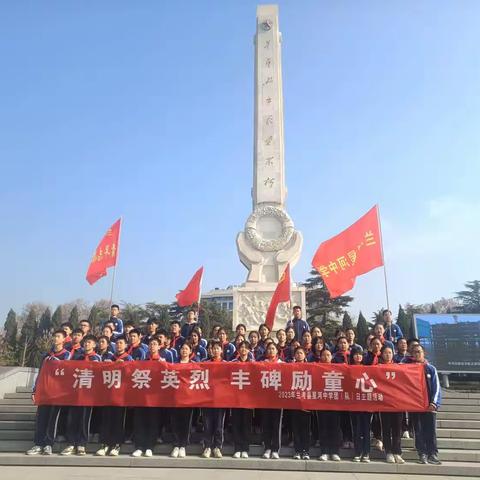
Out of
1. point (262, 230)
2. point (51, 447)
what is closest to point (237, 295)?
point (262, 230)

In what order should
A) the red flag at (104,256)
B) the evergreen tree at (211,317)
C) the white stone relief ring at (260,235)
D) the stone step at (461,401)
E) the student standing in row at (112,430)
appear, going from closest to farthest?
1. the student standing in row at (112,430)
2. the stone step at (461,401)
3. the red flag at (104,256)
4. the white stone relief ring at (260,235)
5. the evergreen tree at (211,317)

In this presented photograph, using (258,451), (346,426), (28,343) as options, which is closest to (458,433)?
(346,426)

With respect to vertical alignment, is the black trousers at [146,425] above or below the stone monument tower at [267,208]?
below

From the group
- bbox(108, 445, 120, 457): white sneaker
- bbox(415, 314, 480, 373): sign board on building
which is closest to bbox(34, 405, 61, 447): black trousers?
bbox(108, 445, 120, 457): white sneaker

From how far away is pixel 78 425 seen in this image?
5352 millimetres

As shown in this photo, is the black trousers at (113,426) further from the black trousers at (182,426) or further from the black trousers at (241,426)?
the black trousers at (241,426)

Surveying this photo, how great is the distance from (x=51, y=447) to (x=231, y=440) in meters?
2.13

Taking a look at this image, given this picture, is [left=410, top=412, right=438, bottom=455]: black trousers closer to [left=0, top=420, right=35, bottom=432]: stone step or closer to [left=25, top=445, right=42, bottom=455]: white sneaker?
[left=25, top=445, right=42, bottom=455]: white sneaker

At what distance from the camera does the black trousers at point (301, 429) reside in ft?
17.0

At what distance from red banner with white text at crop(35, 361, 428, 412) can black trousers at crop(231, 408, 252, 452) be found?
127 mm

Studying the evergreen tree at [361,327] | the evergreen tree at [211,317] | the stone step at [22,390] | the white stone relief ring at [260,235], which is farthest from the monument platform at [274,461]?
the evergreen tree at [211,317]

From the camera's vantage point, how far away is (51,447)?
5238mm

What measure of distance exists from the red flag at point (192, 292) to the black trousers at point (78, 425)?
364cm

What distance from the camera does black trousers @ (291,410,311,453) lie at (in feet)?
17.0
